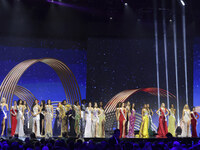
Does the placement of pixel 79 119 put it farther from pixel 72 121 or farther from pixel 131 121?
pixel 131 121

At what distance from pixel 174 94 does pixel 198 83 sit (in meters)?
1.35

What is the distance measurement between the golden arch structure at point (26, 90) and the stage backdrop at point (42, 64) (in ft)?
0.63

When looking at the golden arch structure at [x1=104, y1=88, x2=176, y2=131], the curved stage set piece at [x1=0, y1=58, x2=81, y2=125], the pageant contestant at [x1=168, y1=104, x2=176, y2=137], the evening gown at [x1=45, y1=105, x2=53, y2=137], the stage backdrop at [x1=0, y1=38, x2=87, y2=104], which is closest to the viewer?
the evening gown at [x1=45, y1=105, x2=53, y2=137]

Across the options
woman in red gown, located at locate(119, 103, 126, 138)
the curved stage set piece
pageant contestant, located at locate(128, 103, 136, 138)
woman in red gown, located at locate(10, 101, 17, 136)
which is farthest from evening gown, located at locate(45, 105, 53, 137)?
pageant contestant, located at locate(128, 103, 136, 138)

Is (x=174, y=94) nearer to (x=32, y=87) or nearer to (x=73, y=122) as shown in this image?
(x=73, y=122)

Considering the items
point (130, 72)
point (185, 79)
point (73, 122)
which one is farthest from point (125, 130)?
point (185, 79)

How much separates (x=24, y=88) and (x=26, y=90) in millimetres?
142

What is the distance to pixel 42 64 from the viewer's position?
16547 mm

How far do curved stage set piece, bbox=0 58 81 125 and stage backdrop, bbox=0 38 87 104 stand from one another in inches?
7.5

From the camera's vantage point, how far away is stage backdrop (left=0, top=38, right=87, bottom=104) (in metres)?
16.1

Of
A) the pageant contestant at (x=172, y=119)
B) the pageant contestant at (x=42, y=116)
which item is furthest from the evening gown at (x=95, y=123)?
the pageant contestant at (x=172, y=119)

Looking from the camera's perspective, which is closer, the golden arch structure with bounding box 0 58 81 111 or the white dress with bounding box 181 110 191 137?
the white dress with bounding box 181 110 191 137

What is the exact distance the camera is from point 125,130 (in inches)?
561

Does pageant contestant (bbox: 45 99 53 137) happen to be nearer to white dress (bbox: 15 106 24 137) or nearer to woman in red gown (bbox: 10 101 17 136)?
Answer: white dress (bbox: 15 106 24 137)
